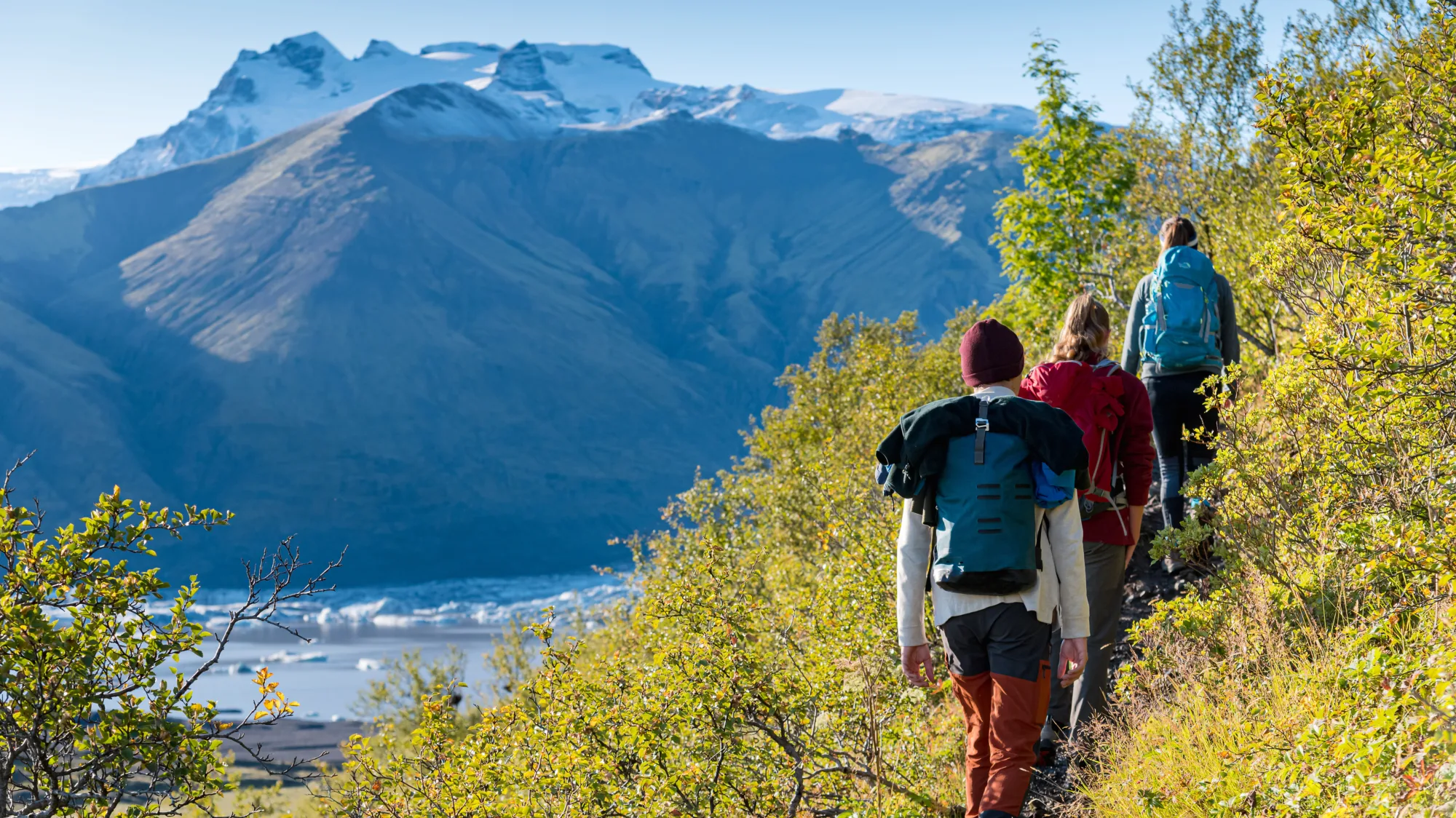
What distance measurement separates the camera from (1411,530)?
428 cm

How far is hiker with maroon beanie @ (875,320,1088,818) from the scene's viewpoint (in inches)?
172

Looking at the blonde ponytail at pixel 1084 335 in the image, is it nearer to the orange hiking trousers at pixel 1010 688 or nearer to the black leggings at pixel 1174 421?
the black leggings at pixel 1174 421

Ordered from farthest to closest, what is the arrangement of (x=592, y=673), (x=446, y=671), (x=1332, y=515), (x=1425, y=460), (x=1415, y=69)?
(x=446, y=671) < (x=592, y=673) < (x=1415, y=69) < (x=1332, y=515) < (x=1425, y=460)

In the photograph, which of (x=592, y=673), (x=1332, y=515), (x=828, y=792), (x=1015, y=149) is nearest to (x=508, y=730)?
(x=592, y=673)

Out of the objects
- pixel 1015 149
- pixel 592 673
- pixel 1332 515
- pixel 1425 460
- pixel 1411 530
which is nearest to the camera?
pixel 1411 530

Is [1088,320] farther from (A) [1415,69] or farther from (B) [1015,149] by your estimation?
(B) [1015,149]

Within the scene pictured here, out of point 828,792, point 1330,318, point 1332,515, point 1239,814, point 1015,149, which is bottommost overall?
point 828,792

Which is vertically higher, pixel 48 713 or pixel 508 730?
pixel 48 713

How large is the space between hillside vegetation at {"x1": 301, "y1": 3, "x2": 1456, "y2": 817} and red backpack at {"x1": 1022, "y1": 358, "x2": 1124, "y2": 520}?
845mm

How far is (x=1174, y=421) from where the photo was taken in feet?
24.2

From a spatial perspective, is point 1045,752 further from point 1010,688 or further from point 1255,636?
point 1010,688

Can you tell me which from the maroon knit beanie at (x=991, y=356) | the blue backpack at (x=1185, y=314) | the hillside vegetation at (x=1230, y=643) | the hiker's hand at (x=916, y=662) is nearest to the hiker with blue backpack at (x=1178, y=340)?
the blue backpack at (x=1185, y=314)

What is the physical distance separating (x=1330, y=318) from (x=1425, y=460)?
87cm

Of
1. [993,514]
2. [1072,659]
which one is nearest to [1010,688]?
[1072,659]
